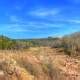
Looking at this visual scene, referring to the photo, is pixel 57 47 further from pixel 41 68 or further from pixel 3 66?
pixel 3 66

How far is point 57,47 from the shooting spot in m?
26.4

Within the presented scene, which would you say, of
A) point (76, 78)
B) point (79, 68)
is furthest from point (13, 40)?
point (76, 78)

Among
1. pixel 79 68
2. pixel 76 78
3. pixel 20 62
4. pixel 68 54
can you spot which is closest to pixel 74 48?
pixel 68 54

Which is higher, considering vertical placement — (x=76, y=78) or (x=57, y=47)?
(x=57, y=47)

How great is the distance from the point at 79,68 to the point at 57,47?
5507 mm

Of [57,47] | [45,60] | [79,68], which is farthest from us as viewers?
[57,47]

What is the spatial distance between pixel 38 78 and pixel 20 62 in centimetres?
117

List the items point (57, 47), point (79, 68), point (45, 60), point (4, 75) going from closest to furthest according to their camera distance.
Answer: point (4, 75) → point (45, 60) → point (79, 68) → point (57, 47)

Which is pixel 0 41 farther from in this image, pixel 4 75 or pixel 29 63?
pixel 4 75

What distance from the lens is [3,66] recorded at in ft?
53.9

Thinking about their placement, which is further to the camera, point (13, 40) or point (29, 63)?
point (13, 40)

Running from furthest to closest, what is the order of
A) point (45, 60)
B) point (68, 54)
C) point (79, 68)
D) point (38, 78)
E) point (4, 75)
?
point (68, 54) < point (79, 68) < point (45, 60) < point (38, 78) < point (4, 75)

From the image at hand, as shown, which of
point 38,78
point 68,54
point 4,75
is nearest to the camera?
point 4,75

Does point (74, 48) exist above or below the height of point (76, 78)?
above
